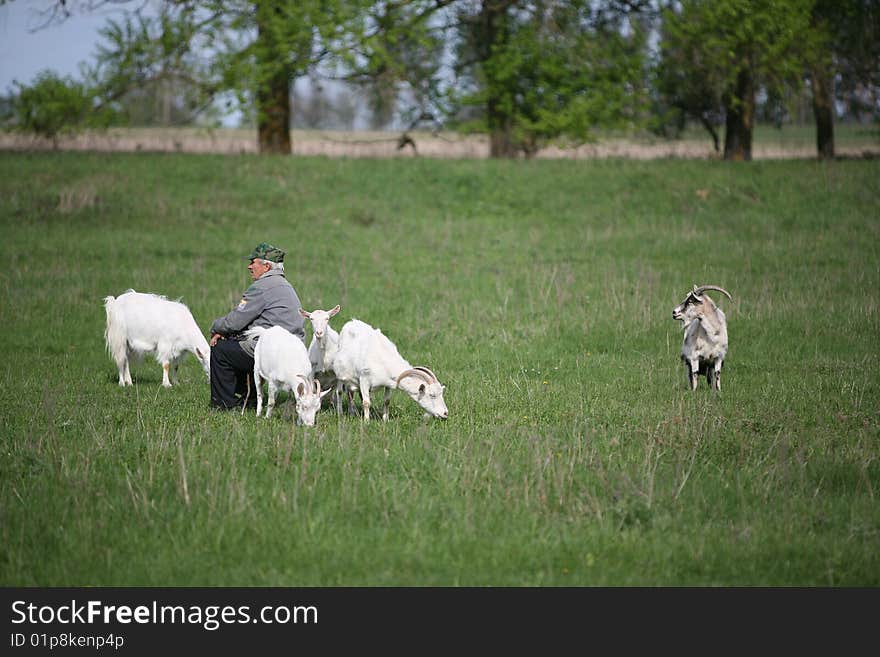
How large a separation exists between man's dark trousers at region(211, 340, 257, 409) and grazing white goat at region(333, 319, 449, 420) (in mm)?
1194

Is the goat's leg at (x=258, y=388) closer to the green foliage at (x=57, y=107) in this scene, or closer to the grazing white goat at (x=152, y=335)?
the grazing white goat at (x=152, y=335)

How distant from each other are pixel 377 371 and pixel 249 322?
1731mm

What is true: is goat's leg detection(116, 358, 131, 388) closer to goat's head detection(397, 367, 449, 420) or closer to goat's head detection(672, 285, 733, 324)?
goat's head detection(397, 367, 449, 420)

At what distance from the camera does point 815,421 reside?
452 inches

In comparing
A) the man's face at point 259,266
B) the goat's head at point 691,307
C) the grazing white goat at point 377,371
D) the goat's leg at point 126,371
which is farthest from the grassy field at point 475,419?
the man's face at point 259,266

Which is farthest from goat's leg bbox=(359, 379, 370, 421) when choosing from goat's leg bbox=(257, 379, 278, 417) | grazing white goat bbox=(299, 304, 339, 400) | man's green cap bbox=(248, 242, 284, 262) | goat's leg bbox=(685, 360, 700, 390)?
goat's leg bbox=(685, 360, 700, 390)

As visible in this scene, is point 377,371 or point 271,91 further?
point 271,91

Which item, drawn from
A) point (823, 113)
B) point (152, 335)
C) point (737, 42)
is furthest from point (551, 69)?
point (152, 335)

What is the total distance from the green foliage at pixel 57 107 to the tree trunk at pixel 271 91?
5.00 m

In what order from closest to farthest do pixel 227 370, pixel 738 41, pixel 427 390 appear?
pixel 427 390
pixel 227 370
pixel 738 41

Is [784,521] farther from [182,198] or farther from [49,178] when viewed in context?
[49,178]

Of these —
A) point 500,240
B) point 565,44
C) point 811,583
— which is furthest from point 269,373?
point 565,44

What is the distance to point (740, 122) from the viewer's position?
37.4 meters

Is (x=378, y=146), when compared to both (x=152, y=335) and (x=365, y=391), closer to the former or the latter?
(x=152, y=335)
